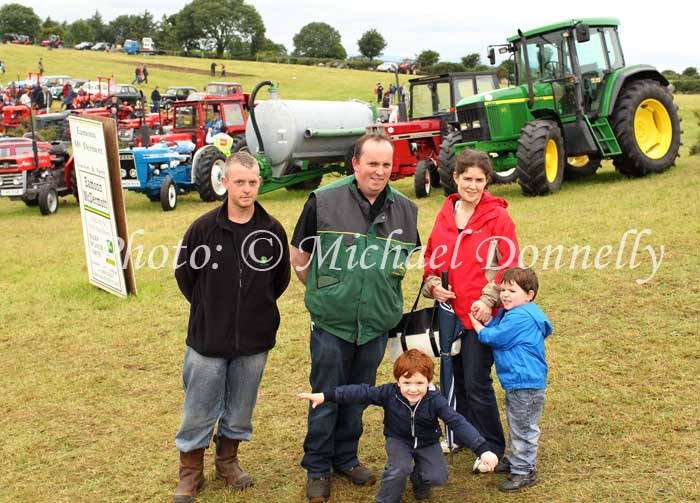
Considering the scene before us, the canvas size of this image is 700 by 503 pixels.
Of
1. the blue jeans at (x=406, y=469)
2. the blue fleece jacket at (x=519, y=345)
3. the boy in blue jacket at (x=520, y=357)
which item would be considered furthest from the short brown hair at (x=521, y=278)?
the blue jeans at (x=406, y=469)

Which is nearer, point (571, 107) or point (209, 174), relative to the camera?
point (571, 107)

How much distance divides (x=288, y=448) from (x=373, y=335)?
1.18 meters

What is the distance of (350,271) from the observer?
13.1 ft

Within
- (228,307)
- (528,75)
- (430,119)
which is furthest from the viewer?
(430,119)

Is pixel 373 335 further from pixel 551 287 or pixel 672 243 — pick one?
pixel 672 243

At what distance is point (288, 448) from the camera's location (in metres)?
4.88

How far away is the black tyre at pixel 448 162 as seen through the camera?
13.7 metres

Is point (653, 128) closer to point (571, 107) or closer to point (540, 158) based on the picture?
point (571, 107)

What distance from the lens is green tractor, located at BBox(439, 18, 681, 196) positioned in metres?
13.3

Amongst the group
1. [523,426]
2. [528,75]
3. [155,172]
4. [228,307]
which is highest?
[528,75]

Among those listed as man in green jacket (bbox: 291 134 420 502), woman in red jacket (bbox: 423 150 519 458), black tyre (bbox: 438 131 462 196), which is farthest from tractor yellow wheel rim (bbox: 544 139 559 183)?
man in green jacket (bbox: 291 134 420 502)

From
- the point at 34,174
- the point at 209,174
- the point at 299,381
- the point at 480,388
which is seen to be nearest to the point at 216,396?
the point at 480,388

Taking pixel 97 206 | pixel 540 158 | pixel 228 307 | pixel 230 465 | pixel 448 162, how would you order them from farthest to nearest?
pixel 448 162, pixel 540 158, pixel 97 206, pixel 230 465, pixel 228 307

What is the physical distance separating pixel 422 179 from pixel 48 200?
23.3 ft
